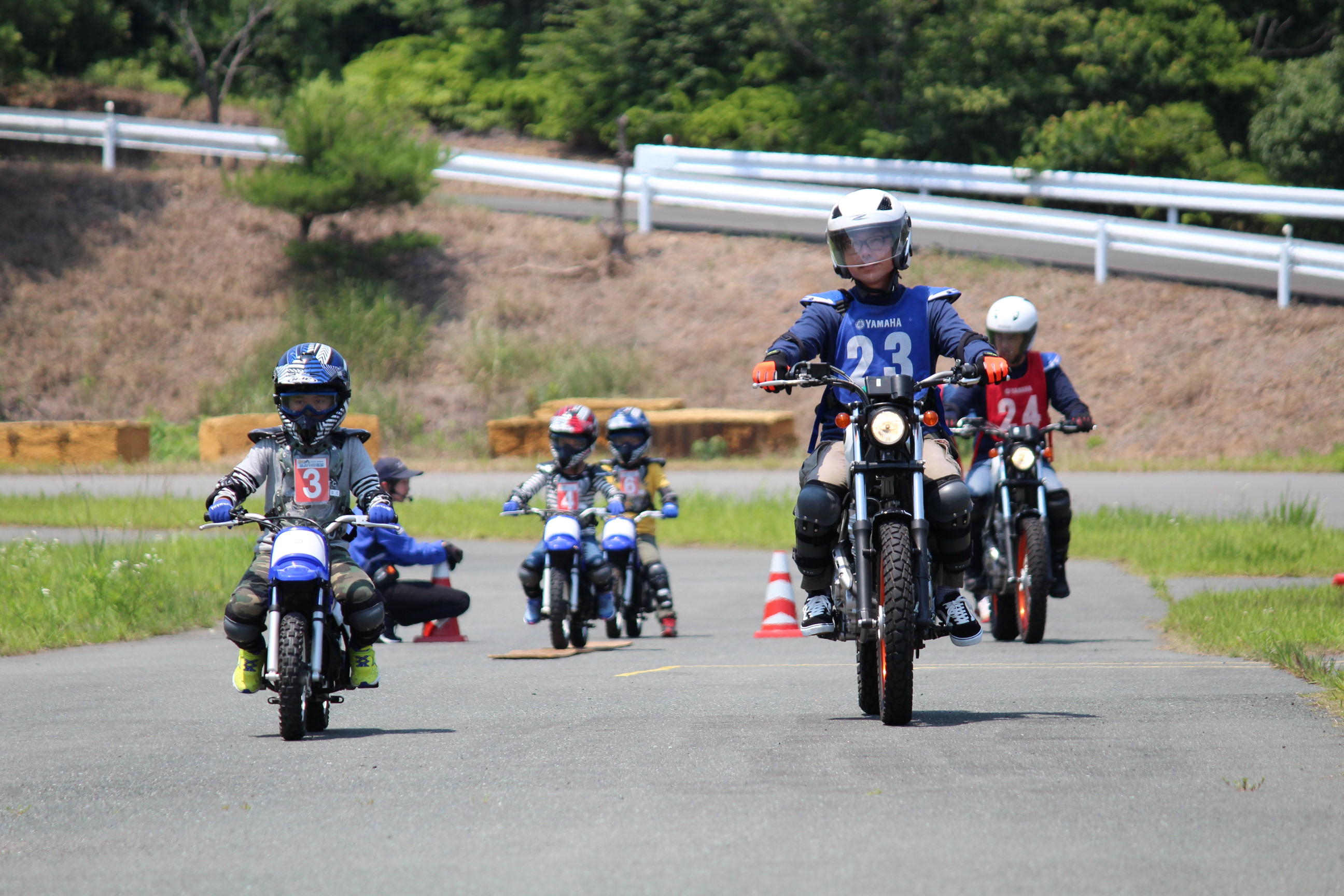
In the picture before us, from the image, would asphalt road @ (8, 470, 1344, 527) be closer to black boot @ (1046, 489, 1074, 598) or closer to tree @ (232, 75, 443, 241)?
black boot @ (1046, 489, 1074, 598)

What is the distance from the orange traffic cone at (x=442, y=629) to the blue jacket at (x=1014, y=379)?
3.97 meters

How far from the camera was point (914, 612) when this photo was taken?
23.3ft

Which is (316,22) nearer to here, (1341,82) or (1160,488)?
(1341,82)

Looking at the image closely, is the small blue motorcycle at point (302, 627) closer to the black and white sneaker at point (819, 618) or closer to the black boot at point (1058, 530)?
the black and white sneaker at point (819, 618)

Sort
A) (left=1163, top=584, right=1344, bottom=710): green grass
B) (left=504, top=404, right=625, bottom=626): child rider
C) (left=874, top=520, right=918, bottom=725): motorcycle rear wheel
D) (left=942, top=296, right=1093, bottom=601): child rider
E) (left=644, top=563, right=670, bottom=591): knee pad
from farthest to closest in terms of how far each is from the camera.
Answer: (left=644, top=563, right=670, bottom=591): knee pad < (left=504, top=404, right=625, bottom=626): child rider < (left=942, top=296, right=1093, bottom=601): child rider < (left=1163, top=584, right=1344, bottom=710): green grass < (left=874, top=520, right=918, bottom=725): motorcycle rear wheel

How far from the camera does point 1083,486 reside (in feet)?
75.3

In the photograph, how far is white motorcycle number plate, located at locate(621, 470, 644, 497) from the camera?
14.2 metres

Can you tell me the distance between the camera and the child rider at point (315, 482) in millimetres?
7773

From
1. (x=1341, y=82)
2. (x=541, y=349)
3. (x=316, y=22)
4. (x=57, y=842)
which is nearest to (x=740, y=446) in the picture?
(x=541, y=349)

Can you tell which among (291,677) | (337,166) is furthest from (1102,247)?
(291,677)

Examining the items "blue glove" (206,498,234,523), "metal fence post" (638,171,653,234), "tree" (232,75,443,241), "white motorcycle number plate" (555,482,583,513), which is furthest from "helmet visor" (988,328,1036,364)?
"tree" (232,75,443,241)

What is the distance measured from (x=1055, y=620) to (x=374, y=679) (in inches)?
275

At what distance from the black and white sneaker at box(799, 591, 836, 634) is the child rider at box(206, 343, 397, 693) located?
6.23ft

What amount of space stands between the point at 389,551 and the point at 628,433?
8.03ft
